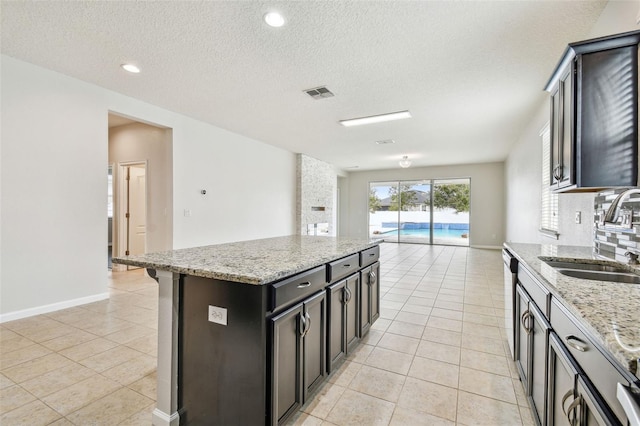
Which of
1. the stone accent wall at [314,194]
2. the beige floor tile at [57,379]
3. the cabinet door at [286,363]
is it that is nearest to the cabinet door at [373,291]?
the cabinet door at [286,363]

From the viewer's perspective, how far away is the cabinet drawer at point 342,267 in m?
1.91

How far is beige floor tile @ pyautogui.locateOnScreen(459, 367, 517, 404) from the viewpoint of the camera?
189 centimetres

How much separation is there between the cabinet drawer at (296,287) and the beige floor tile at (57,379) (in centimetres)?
175

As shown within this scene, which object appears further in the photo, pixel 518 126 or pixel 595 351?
pixel 518 126

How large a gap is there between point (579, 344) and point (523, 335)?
111 centimetres

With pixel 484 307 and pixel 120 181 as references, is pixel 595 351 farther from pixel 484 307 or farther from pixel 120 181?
pixel 120 181

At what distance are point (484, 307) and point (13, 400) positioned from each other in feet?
14.2

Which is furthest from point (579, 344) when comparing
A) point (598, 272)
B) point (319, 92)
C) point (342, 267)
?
point (319, 92)

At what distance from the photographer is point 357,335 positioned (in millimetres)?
2447

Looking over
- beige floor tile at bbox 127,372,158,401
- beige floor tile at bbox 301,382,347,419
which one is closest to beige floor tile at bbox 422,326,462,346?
beige floor tile at bbox 301,382,347,419

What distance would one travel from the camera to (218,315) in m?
1.40

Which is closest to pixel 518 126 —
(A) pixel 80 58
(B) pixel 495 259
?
(B) pixel 495 259

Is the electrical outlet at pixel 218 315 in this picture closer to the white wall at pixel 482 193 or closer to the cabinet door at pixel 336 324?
the cabinet door at pixel 336 324

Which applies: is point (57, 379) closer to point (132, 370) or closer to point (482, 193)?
point (132, 370)
